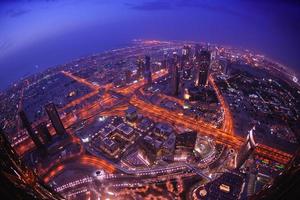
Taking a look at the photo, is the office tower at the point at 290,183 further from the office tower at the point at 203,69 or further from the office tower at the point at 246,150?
the office tower at the point at 203,69

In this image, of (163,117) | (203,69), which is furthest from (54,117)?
(203,69)

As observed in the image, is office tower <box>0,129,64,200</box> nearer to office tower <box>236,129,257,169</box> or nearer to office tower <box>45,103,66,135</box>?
office tower <box>236,129,257,169</box>

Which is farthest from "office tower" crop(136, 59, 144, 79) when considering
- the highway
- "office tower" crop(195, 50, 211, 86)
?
"office tower" crop(195, 50, 211, 86)

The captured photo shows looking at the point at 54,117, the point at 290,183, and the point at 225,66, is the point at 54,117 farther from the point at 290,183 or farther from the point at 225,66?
the point at 225,66

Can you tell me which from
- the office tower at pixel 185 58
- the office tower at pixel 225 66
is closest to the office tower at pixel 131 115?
the office tower at pixel 185 58

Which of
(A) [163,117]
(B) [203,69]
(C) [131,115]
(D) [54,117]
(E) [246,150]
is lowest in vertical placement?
(A) [163,117]
